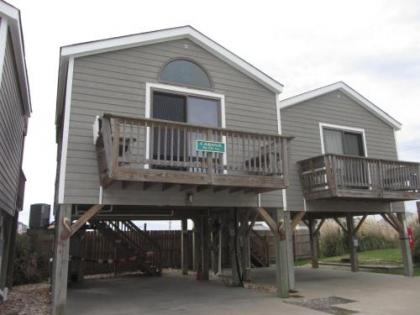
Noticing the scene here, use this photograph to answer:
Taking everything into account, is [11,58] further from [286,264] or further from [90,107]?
[286,264]

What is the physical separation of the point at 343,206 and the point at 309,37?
17.8ft

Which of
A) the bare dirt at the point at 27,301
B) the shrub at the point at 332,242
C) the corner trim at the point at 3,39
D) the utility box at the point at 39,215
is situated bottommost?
the bare dirt at the point at 27,301

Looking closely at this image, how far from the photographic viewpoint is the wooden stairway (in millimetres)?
13852

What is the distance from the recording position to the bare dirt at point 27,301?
26.7 feet

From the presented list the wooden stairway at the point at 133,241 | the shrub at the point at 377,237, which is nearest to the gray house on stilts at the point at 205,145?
the wooden stairway at the point at 133,241

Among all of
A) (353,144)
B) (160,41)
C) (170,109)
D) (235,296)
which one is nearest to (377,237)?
(353,144)

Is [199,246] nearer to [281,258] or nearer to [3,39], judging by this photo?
[281,258]

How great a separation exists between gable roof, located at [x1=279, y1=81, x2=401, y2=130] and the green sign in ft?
13.5

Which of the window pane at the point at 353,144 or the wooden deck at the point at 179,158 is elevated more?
the window pane at the point at 353,144

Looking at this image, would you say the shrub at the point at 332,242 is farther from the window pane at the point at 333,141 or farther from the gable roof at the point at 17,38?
the gable roof at the point at 17,38

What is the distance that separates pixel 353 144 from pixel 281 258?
4.92 metres

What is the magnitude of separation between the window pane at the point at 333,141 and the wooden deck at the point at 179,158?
11.6 feet

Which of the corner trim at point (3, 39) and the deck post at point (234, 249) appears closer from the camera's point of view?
the corner trim at point (3, 39)

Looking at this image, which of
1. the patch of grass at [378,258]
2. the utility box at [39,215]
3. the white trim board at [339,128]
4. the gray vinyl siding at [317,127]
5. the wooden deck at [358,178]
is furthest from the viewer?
the patch of grass at [378,258]
